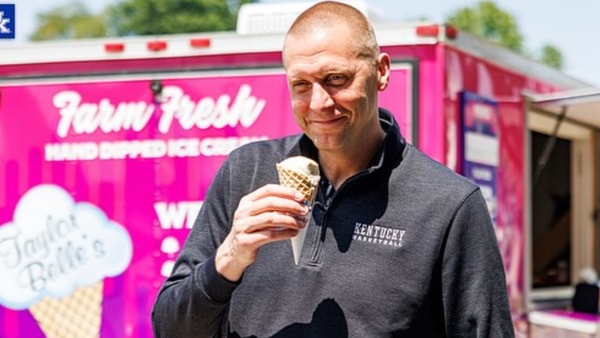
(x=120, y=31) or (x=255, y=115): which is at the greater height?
(x=120, y=31)

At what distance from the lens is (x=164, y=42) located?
5.36 m

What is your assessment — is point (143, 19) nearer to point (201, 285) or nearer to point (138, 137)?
point (138, 137)

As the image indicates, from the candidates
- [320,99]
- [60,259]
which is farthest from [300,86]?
[60,259]

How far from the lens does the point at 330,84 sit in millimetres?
2115

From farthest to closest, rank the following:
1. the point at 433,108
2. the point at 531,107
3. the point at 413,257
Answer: the point at 531,107 < the point at 433,108 < the point at 413,257

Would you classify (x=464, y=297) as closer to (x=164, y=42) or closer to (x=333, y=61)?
(x=333, y=61)

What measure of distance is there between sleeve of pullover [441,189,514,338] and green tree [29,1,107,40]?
45.6 metres

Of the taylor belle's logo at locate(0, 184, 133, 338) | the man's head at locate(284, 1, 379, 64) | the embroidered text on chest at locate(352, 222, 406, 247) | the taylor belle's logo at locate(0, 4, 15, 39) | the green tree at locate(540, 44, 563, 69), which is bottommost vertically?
the taylor belle's logo at locate(0, 184, 133, 338)

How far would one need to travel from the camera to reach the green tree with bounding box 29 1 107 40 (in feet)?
153

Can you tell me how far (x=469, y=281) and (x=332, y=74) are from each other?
49 cm

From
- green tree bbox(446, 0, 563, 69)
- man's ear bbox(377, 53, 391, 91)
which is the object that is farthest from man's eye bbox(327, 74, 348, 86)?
green tree bbox(446, 0, 563, 69)

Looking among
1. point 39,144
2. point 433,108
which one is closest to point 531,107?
point 433,108

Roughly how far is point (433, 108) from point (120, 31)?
45828 millimetres

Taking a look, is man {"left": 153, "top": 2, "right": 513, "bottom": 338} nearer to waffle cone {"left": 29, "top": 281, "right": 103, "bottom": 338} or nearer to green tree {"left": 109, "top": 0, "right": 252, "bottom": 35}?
waffle cone {"left": 29, "top": 281, "right": 103, "bottom": 338}
